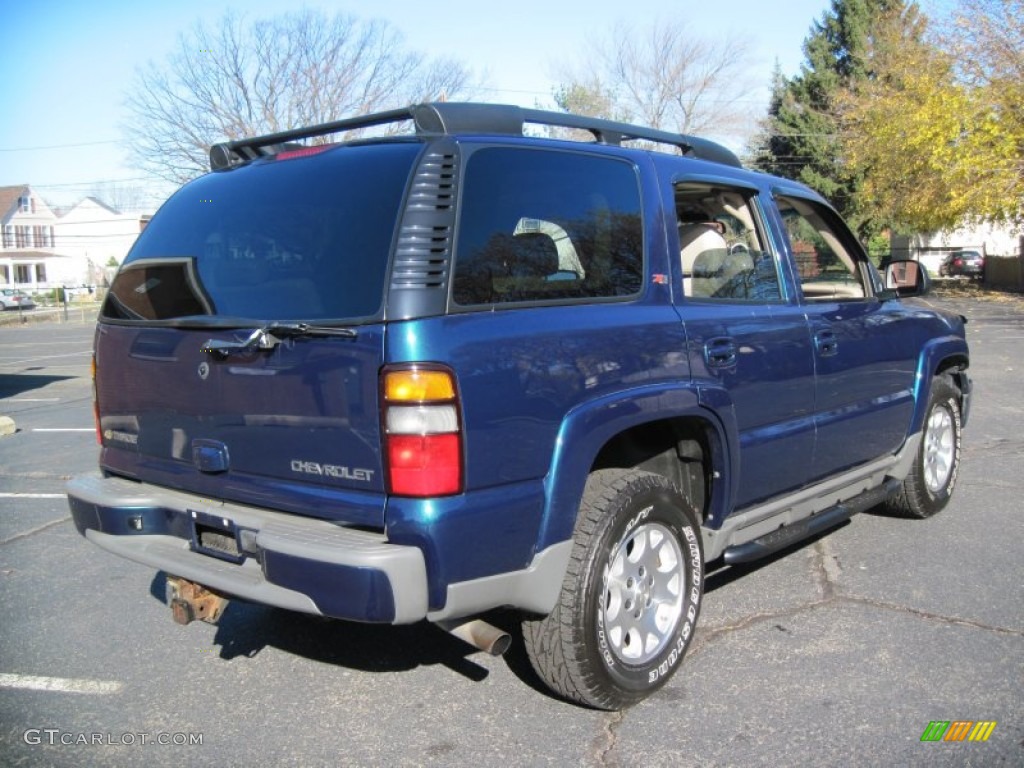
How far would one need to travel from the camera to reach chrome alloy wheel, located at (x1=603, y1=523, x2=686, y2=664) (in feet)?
10.4

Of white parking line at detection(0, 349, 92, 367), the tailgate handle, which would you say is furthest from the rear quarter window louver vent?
white parking line at detection(0, 349, 92, 367)

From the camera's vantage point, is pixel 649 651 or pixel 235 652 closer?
pixel 649 651

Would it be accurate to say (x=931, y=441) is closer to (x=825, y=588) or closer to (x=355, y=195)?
(x=825, y=588)

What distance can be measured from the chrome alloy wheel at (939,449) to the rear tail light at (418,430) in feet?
12.5

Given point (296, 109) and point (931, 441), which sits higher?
point (296, 109)

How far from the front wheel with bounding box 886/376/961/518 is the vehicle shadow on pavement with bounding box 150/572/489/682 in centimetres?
299

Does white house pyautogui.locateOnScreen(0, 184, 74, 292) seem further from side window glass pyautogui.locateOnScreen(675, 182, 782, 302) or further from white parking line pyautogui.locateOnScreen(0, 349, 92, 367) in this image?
side window glass pyautogui.locateOnScreen(675, 182, 782, 302)

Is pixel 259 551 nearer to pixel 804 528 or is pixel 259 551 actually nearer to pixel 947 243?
pixel 804 528

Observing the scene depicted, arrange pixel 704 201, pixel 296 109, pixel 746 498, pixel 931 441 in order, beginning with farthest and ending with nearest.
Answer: pixel 296 109 → pixel 931 441 → pixel 704 201 → pixel 746 498

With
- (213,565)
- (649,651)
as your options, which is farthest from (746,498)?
(213,565)

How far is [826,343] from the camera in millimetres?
4148

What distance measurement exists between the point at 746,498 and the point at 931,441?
2.29 meters

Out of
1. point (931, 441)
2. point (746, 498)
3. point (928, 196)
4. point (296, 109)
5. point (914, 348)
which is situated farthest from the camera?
point (296, 109)

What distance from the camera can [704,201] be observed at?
165 inches
